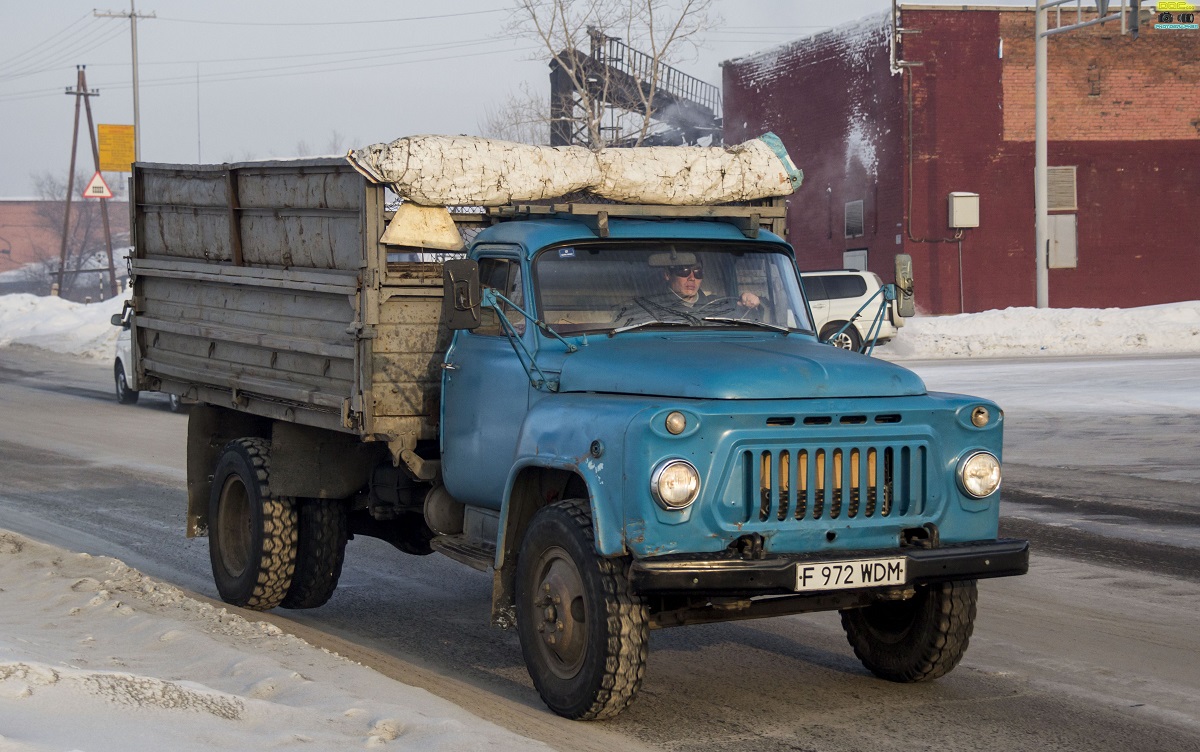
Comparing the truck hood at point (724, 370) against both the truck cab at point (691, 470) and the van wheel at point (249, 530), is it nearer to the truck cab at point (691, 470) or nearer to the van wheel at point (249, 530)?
the truck cab at point (691, 470)

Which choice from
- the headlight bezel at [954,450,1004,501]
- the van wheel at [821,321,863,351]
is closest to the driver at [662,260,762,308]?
the van wheel at [821,321,863,351]

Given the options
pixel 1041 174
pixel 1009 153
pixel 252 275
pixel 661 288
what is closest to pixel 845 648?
pixel 661 288

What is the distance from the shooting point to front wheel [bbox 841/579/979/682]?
21.3 ft

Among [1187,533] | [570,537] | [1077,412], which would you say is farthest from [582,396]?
[1077,412]

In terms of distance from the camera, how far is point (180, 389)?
9.79 meters

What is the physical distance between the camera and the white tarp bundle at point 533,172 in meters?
7.47

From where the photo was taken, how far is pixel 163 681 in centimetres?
566

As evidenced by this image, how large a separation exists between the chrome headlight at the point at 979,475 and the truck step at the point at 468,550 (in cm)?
217

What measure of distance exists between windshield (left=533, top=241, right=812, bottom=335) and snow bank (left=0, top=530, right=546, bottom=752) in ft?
6.34

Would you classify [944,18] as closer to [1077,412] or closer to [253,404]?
[1077,412]

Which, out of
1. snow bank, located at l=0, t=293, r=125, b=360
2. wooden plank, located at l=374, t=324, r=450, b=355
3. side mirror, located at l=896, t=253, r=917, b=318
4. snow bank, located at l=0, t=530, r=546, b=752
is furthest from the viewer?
snow bank, located at l=0, t=293, r=125, b=360

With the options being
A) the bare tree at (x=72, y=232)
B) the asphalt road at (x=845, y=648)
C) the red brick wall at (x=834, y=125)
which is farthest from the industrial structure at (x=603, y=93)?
the bare tree at (x=72, y=232)

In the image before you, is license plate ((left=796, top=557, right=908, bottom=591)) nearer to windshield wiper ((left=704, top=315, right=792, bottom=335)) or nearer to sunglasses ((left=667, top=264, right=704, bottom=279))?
windshield wiper ((left=704, top=315, right=792, bottom=335))

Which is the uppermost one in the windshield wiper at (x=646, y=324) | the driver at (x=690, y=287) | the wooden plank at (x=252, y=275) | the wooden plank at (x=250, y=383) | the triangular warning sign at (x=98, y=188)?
the triangular warning sign at (x=98, y=188)
